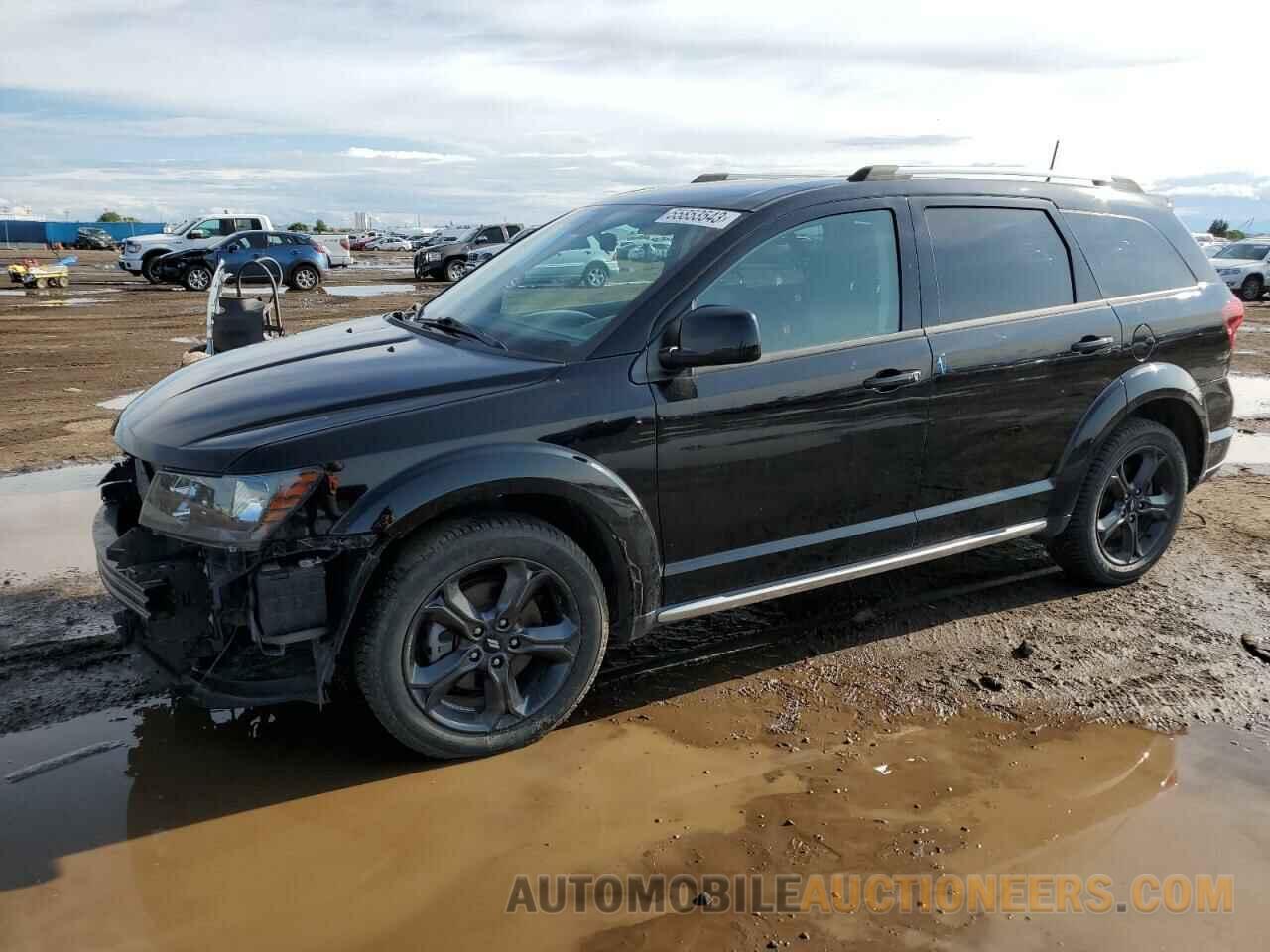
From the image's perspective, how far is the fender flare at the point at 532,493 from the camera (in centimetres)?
316

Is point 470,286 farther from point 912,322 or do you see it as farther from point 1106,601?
point 1106,601

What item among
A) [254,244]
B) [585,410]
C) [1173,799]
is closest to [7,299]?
[254,244]

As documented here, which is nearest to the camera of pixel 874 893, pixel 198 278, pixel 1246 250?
pixel 874 893

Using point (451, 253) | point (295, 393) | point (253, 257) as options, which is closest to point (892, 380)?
point (295, 393)

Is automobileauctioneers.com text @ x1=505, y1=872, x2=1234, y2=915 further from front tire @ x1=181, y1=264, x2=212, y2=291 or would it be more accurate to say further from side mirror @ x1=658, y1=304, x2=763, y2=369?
front tire @ x1=181, y1=264, x2=212, y2=291

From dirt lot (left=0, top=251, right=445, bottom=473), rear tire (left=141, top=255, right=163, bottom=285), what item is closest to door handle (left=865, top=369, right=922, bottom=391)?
dirt lot (left=0, top=251, right=445, bottom=473)

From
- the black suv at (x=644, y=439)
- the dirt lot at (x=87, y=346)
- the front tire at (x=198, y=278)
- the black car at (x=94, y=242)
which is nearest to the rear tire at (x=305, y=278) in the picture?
the dirt lot at (x=87, y=346)

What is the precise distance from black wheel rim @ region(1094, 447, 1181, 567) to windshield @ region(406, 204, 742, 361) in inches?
93.5

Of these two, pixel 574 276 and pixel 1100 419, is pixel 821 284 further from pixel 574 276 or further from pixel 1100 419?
pixel 1100 419

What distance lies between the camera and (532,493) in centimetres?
338

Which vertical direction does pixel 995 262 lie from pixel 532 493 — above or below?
above

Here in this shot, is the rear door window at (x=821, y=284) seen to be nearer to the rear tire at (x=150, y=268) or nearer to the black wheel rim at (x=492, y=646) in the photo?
the black wheel rim at (x=492, y=646)

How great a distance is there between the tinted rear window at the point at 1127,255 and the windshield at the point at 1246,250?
2300cm

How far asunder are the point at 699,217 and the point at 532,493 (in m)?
1.34
